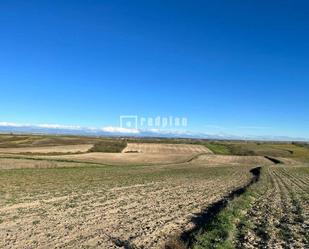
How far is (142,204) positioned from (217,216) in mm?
5213

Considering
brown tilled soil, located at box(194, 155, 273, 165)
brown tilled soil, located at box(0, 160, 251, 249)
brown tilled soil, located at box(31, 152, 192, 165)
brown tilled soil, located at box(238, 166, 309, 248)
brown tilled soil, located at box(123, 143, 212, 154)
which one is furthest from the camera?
brown tilled soil, located at box(123, 143, 212, 154)

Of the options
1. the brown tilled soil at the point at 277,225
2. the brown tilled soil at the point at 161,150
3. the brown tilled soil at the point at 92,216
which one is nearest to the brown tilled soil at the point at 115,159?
the brown tilled soil at the point at 161,150

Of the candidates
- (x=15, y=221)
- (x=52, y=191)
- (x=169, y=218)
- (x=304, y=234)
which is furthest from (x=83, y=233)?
(x=52, y=191)

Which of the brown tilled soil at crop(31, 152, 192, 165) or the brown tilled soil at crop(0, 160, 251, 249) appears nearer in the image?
the brown tilled soil at crop(0, 160, 251, 249)

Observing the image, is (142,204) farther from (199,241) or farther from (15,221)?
(199,241)

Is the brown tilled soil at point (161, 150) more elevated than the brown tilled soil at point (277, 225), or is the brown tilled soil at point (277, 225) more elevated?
the brown tilled soil at point (161, 150)

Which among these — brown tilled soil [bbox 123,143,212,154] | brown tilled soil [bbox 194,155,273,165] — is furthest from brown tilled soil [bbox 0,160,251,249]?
brown tilled soil [bbox 123,143,212,154]

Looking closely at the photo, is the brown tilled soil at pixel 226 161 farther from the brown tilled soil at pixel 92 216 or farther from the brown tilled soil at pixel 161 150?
the brown tilled soil at pixel 92 216

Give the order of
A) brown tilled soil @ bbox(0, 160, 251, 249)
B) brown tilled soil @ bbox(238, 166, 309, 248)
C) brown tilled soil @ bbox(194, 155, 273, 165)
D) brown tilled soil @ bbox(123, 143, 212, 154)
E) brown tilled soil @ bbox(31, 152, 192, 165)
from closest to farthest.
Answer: brown tilled soil @ bbox(0, 160, 251, 249)
brown tilled soil @ bbox(238, 166, 309, 248)
brown tilled soil @ bbox(31, 152, 192, 165)
brown tilled soil @ bbox(194, 155, 273, 165)
brown tilled soil @ bbox(123, 143, 212, 154)

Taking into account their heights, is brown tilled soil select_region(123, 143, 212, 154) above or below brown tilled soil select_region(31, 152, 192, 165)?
above

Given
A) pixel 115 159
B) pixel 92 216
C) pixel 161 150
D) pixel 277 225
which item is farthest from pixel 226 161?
pixel 92 216

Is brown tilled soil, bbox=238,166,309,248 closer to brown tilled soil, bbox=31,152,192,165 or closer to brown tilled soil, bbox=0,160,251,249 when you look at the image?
brown tilled soil, bbox=0,160,251,249

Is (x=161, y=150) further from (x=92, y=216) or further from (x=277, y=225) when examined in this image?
(x=277, y=225)

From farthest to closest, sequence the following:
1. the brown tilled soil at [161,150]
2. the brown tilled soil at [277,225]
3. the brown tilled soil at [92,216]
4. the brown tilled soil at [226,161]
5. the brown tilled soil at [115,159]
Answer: the brown tilled soil at [161,150], the brown tilled soil at [226,161], the brown tilled soil at [115,159], the brown tilled soil at [277,225], the brown tilled soil at [92,216]
